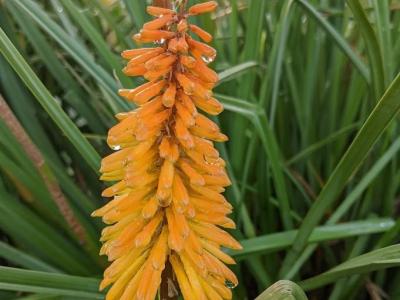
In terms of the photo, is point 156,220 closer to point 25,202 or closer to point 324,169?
point 25,202

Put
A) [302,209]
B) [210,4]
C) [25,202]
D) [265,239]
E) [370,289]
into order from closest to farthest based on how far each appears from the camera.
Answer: [210,4] → [265,239] → [370,289] → [25,202] → [302,209]

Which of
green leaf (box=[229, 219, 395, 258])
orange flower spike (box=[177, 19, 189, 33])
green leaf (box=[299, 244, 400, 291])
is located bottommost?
green leaf (box=[229, 219, 395, 258])

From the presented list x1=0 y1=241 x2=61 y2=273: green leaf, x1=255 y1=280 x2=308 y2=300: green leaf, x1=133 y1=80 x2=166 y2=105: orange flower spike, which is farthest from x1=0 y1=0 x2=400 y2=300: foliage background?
x1=133 y1=80 x2=166 y2=105: orange flower spike

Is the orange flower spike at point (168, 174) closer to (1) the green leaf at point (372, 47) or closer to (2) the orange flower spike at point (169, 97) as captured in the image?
(2) the orange flower spike at point (169, 97)

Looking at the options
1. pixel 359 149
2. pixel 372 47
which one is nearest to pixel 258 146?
pixel 372 47

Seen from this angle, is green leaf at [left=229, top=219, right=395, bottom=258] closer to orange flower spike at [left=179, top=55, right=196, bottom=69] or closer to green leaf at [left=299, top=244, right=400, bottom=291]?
green leaf at [left=299, top=244, right=400, bottom=291]

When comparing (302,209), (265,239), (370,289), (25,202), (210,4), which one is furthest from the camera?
(302,209)

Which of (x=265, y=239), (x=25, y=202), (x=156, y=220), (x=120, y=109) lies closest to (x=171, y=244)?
(x=156, y=220)

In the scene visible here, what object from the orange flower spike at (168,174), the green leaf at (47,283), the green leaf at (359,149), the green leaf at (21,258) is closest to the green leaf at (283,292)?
the orange flower spike at (168,174)
